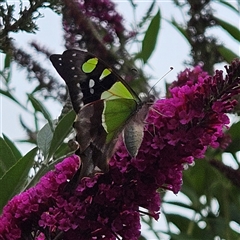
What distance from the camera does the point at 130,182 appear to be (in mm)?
736

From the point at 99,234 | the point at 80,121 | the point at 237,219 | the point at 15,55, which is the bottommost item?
the point at 237,219

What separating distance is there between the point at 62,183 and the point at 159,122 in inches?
5.3

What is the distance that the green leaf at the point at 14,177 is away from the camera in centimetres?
86

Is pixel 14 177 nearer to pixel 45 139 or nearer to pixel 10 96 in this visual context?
pixel 45 139

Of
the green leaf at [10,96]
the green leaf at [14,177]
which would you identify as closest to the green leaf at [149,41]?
the green leaf at [10,96]

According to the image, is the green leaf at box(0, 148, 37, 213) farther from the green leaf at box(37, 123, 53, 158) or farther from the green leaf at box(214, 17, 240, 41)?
the green leaf at box(214, 17, 240, 41)

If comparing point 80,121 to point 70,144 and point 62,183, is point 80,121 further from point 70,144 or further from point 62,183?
point 70,144

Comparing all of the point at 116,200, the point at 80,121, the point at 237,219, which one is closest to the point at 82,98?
the point at 80,121

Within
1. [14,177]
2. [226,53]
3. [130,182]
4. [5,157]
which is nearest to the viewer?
[130,182]

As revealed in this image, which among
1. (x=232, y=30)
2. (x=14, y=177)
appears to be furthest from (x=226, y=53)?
(x=14, y=177)

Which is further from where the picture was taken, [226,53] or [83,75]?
[226,53]

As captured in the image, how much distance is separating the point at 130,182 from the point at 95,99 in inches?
5.2

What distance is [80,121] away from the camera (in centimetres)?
79

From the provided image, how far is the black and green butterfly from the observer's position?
2.60ft
